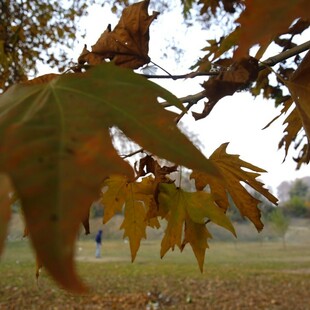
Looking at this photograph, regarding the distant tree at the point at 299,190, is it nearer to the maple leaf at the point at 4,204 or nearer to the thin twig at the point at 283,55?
the thin twig at the point at 283,55

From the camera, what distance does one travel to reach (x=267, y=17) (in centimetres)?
26

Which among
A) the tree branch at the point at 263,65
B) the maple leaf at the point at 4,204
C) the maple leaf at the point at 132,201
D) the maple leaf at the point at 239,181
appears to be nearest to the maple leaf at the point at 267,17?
the maple leaf at the point at 4,204

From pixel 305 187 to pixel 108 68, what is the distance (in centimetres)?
3379

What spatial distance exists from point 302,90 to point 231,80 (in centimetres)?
9

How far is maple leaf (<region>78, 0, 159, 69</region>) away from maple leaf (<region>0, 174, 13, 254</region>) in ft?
1.50

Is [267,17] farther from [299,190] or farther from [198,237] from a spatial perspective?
[299,190]

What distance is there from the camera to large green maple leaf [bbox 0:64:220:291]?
22cm

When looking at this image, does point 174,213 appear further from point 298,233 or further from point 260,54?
point 298,233

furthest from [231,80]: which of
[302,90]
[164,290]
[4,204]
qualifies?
[164,290]

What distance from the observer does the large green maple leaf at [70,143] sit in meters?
0.22

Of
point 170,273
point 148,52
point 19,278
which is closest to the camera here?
point 148,52

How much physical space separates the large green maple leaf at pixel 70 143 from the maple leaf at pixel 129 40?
287mm

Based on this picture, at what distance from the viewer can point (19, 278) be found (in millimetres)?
7004

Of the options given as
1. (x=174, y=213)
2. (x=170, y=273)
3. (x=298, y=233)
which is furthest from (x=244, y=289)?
(x=298, y=233)
